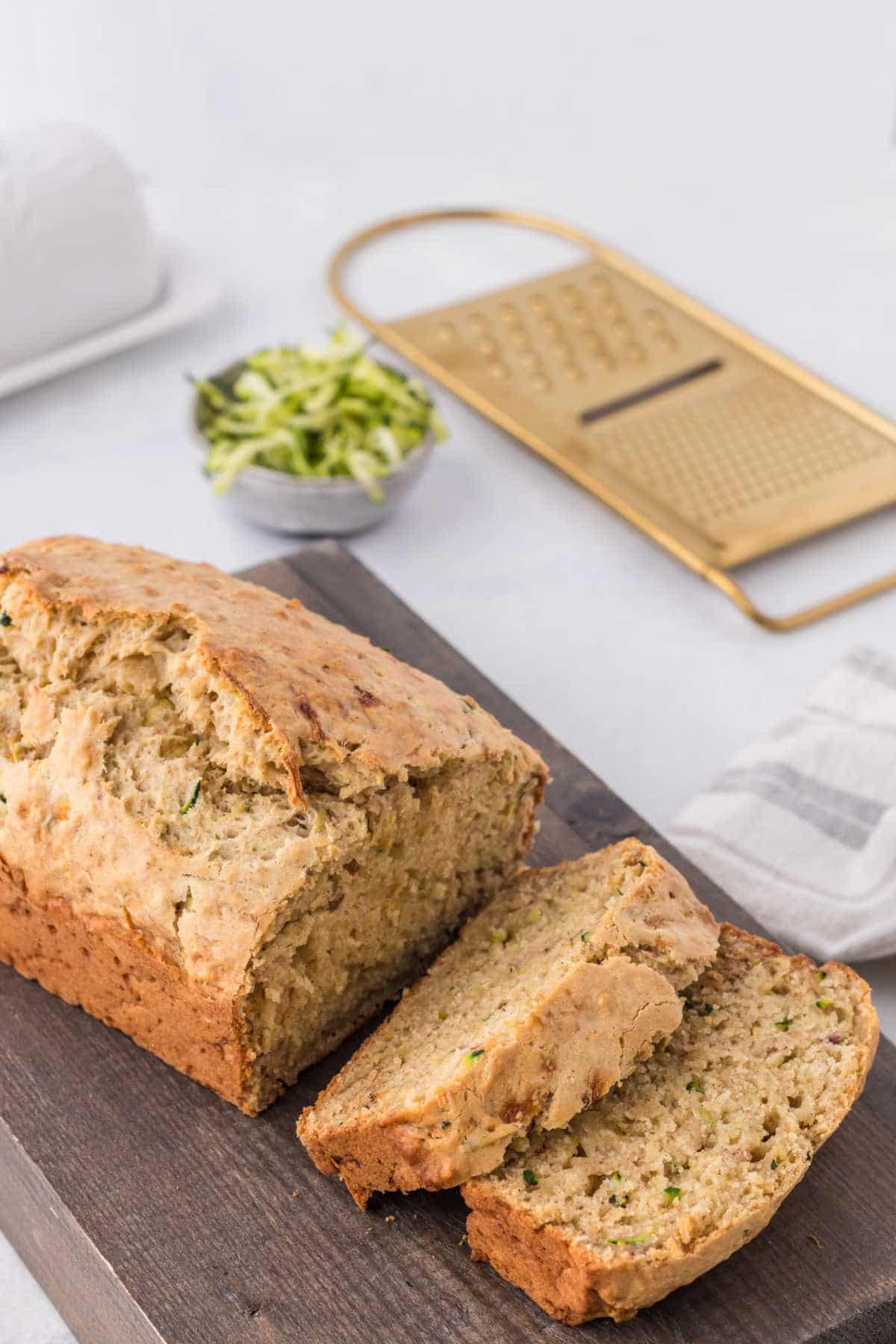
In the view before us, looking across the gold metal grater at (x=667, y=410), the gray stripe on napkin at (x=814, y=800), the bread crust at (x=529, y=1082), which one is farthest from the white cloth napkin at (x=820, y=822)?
the bread crust at (x=529, y=1082)

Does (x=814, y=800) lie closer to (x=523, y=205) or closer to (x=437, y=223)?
(x=437, y=223)

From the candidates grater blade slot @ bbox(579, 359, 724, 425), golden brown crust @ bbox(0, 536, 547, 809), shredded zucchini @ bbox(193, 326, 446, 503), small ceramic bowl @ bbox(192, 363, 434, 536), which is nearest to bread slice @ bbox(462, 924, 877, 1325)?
golden brown crust @ bbox(0, 536, 547, 809)

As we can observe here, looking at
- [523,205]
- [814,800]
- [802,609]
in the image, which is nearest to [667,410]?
[802,609]

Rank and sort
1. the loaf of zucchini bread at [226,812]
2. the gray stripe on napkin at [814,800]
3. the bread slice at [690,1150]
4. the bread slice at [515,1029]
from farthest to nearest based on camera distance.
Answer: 1. the gray stripe on napkin at [814,800]
2. the loaf of zucchini bread at [226,812]
3. the bread slice at [515,1029]
4. the bread slice at [690,1150]

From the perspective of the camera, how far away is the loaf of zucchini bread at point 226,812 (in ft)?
11.8

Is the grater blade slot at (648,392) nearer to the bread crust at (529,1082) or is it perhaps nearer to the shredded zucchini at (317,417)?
the shredded zucchini at (317,417)

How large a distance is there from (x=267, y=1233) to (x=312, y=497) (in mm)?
2866

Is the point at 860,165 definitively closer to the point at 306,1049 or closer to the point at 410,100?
the point at 410,100

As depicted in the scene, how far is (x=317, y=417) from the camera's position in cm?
586

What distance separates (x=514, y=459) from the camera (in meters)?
6.46

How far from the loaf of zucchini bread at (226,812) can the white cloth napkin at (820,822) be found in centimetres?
81

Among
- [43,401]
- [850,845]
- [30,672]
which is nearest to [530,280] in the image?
[43,401]

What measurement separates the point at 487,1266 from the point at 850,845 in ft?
5.84

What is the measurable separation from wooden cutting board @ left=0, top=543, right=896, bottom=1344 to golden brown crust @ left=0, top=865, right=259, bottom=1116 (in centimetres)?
6
